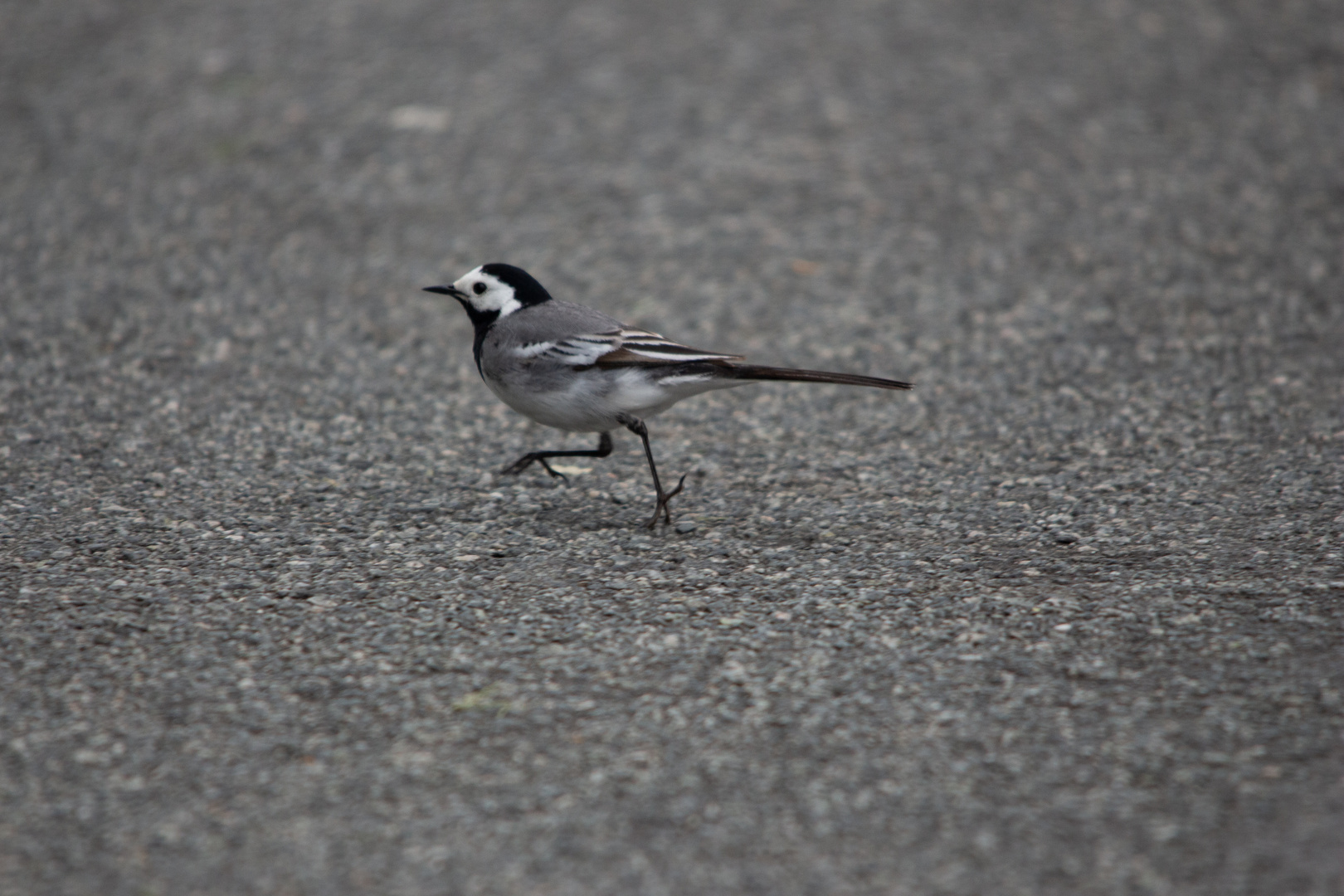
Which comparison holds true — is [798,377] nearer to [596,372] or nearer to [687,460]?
[596,372]

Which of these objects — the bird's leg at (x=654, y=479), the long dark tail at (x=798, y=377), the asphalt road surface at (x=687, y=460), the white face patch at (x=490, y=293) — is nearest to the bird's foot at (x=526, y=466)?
the asphalt road surface at (x=687, y=460)

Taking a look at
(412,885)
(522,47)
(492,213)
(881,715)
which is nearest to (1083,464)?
(881,715)

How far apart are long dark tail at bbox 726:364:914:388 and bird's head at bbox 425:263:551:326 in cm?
106

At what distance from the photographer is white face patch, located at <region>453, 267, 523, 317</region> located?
548 centimetres

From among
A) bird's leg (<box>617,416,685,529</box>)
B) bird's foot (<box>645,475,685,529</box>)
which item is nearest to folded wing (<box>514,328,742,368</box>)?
bird's leg (<box>617,416,685,529</box>)

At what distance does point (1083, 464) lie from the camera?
5711mm

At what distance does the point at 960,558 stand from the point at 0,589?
3524 millimetres

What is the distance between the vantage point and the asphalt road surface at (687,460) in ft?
11.0

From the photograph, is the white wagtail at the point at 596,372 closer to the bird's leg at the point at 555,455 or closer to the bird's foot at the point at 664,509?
the bird's foot at the point at 664,509

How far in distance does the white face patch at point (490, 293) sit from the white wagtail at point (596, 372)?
102 mm

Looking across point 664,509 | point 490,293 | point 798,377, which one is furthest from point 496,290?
point 798,377

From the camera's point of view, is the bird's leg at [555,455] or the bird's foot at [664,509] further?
the bird's leg at [555,455]

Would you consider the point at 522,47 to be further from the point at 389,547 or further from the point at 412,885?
the point at 412,885

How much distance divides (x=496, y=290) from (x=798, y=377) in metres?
1.48
